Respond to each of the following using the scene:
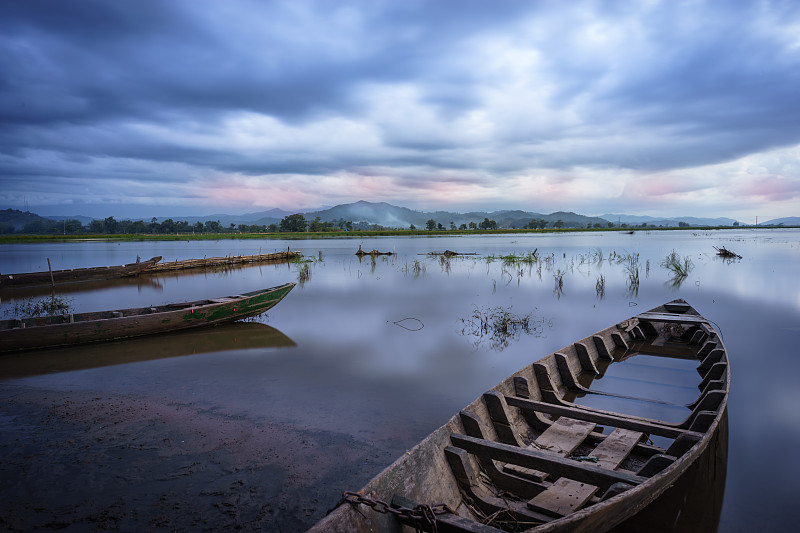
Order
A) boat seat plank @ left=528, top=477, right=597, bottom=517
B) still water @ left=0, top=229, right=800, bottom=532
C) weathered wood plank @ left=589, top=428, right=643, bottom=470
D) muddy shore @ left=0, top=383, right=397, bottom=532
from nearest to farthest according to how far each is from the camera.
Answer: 1. boat seat plank @ left=528, top=477, right=597, bottom=517
2. muddy shore @ left=0, top=383, right=397, bottom=532
3. weathered wood plank @ left=589, top=428, right=643, bottom=470
4. still water @ left=0, top=229, right=800, bottom=532

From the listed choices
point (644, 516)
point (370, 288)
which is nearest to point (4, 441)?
point (644, 516)

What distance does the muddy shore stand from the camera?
157 inches

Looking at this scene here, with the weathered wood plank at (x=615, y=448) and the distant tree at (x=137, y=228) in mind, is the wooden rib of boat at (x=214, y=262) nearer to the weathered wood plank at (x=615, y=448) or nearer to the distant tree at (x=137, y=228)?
the weathered wood plank at (x=615, y=448)

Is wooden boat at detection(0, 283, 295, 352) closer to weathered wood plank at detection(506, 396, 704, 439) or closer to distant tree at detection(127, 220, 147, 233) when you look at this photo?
weathered wood plank at detection(506, 396, 704, 439)

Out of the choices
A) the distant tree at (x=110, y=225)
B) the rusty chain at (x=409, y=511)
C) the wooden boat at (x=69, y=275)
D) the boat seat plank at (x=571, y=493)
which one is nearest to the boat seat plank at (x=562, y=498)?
the boat seat plank at (x=571, y=493)

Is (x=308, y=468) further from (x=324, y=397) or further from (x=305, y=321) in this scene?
(x=305, y=321)

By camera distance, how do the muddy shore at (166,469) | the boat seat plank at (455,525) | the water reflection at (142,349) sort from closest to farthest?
the boat seat plank at (455,525), the muddy shore at (166,469), the water reflection at (142,349)

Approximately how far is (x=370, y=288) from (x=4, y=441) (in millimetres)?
15122

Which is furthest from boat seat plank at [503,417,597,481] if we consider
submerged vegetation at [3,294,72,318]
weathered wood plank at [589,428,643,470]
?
submerged vegetation at [3,294,72,318]

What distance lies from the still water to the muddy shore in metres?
0.13

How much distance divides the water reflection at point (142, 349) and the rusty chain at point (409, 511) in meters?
8.25

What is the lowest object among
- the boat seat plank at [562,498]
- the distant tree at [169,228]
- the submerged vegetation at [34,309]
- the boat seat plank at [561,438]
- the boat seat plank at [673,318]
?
the submerged vegetation at [34,309]

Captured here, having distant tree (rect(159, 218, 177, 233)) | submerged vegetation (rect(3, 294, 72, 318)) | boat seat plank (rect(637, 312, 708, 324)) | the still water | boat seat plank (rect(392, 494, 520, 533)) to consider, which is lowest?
the still water

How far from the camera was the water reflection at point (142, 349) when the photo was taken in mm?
8867
